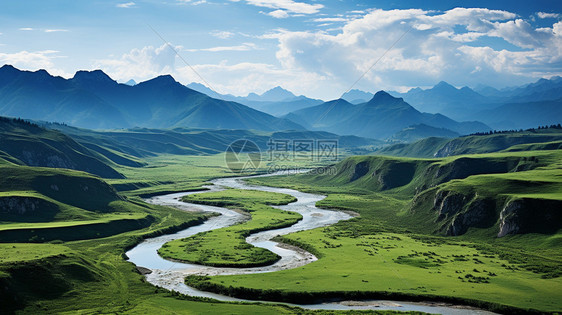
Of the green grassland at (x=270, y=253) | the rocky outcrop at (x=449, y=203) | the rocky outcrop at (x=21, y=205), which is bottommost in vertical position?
the green grassland at (x=270, y=253)

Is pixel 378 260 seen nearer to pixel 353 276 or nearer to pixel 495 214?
pixel 353 276

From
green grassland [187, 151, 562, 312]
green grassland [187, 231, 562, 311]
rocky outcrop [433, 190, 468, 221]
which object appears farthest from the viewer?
rocky outcrop [433, 190, 468, 221]

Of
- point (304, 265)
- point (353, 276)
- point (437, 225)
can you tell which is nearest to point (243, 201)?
point (437, 225)

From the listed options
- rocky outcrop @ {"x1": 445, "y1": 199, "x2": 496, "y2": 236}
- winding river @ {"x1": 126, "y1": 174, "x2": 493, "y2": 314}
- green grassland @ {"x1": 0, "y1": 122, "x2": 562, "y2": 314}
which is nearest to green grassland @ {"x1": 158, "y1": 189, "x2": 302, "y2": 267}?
green grassland @ {"x1": 0, "y1": 122, "x2": 562, "y2": 314}

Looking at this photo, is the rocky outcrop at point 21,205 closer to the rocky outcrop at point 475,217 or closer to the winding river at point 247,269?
the winding river at point 247,269

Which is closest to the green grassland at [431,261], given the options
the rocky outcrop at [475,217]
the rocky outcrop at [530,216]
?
the rocky outcrop at [530,216]

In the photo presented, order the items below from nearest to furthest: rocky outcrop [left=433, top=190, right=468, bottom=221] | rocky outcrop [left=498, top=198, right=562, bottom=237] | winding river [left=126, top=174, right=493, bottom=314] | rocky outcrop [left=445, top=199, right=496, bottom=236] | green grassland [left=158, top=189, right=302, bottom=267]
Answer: winding river [left=126, top=174, right=493, bottom=314], green grassland [left=158, top=189, right=302, bottom=267], rocky outcrop [left=498, top=198, right=562, bottom=237], rocky outcrop [left=445, top=199, right=496, bottom=236], rocky outcrop [left=433, top=190, right=468, bottom=221]

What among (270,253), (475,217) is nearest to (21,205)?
(270,253)

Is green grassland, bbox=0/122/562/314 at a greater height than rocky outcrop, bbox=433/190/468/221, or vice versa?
rocky outcrop, bbox=433/190/468/221

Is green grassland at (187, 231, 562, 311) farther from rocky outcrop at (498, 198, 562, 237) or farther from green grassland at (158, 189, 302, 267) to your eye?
rocky outcrop at (498, 198, 562, 237)
